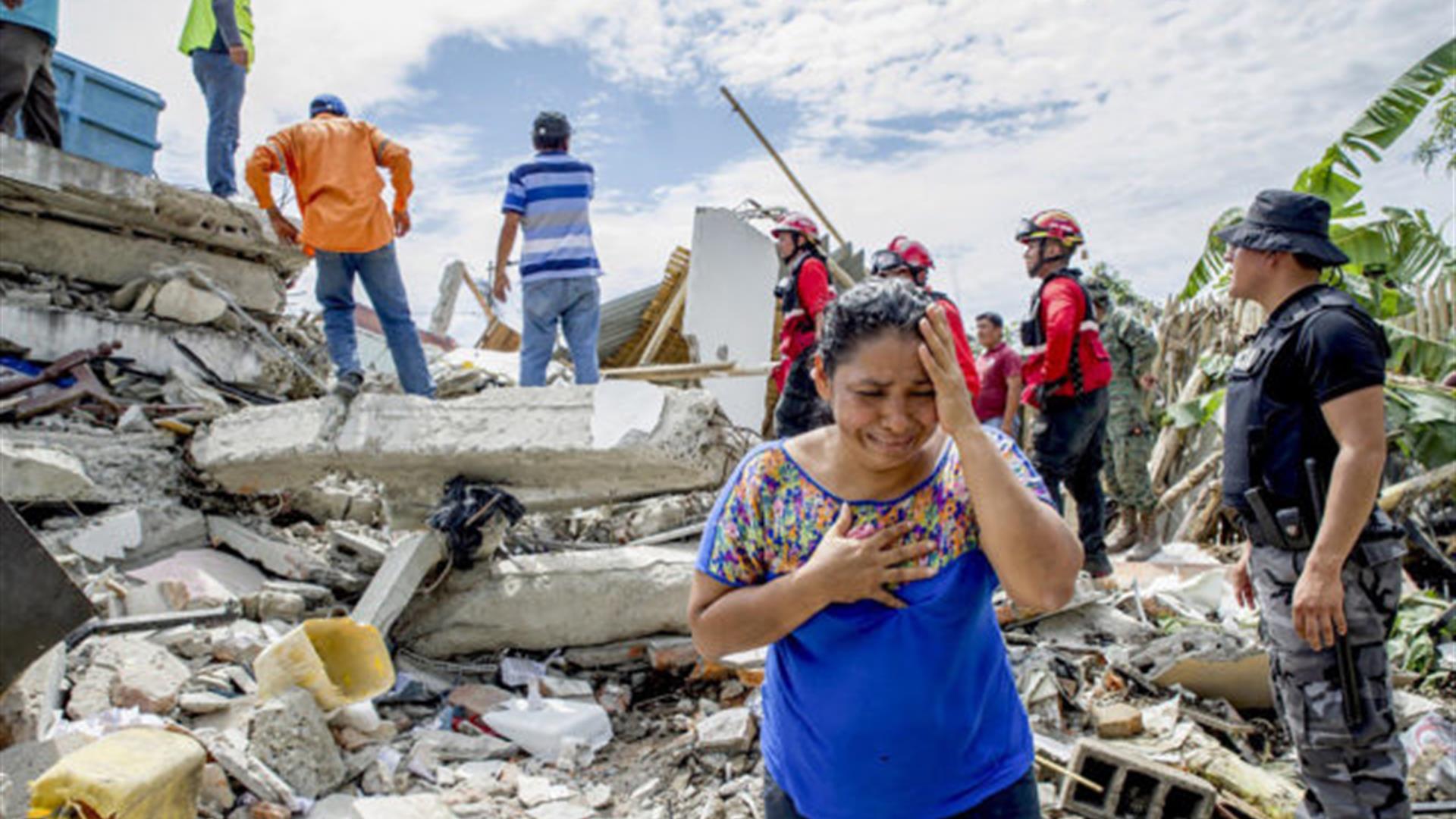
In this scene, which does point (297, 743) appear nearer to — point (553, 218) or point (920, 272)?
point (553, 218)

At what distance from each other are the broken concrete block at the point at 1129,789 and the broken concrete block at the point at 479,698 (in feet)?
8.29

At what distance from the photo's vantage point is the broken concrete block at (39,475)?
4566 mm

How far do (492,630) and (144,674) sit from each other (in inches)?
60.7

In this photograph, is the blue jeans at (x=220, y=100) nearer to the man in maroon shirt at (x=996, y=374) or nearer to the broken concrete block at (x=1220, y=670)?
the man in maroon shirt at (x=996, y=374)

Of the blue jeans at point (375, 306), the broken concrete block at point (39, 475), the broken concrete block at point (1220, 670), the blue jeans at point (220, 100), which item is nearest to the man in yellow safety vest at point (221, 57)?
the blue jeans at point (220, 100)

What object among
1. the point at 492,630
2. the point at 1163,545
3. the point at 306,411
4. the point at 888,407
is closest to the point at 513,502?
the point at 492,630

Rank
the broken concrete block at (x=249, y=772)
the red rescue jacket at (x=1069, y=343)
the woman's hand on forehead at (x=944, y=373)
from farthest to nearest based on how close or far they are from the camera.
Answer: the red rescue jacket at (x=1069, y=343)
the broken concrete block at (x=249, y=772)
the woman's hand on forehead at (x=944, y=373)

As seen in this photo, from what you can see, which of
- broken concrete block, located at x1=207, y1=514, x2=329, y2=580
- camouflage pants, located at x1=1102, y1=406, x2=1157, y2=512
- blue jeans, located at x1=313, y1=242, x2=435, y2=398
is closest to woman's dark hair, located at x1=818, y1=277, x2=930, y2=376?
blue jeans, located at x1=313, y1=242, x2=435, y2=398

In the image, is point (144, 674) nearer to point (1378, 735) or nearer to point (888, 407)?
point (888, 407)

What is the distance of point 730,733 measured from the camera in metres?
3.61

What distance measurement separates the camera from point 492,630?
4.66 metres

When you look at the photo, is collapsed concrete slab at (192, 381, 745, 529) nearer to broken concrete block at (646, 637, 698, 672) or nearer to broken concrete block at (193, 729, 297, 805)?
broken concrete block at (646, 637, 698, 672)

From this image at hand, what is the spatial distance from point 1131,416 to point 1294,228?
174 inches

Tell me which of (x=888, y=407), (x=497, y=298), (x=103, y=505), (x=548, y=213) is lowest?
(x=103, y=505)
